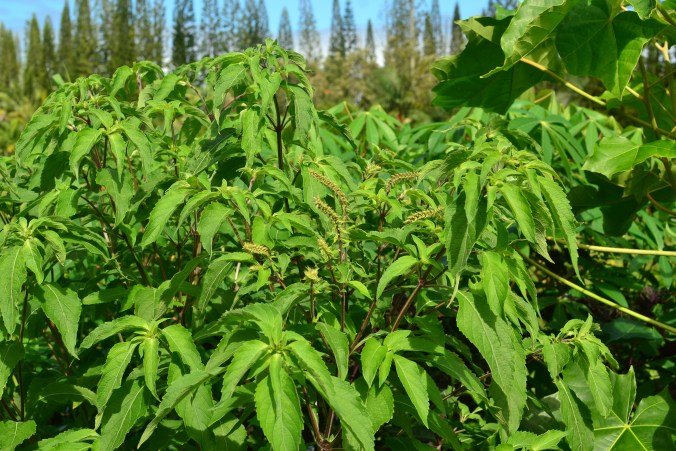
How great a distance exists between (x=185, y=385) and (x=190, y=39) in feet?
207

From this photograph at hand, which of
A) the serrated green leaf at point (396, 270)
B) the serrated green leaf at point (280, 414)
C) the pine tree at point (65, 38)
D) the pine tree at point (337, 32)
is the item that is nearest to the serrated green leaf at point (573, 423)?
the serrated green leaf at point (396, 270)

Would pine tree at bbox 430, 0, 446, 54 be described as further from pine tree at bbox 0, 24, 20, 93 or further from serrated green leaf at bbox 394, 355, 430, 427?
serrated green leaf at bbox 394, 355, 430, 427

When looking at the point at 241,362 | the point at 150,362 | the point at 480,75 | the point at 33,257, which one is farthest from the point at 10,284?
the point at 480,75

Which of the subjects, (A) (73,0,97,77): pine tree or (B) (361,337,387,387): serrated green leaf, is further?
(A) (73,0,97,77): pine tree

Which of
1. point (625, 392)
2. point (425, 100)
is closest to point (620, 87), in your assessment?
point (625, 392)

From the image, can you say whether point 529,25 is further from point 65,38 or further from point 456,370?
point 65,38

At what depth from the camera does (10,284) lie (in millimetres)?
1422

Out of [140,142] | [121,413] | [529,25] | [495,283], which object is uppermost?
[529,25]

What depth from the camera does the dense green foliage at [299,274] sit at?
4.27ft

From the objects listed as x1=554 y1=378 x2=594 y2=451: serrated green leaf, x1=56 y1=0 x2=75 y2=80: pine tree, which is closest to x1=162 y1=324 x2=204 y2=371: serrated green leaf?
x1=554 y1=378 x2=594 y2=451: serrated green leaf

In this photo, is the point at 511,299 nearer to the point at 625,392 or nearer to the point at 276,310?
the point at 276,310

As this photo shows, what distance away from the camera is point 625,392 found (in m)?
1.96

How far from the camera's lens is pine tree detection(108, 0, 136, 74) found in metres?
52.9

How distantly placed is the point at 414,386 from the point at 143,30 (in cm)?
6830
